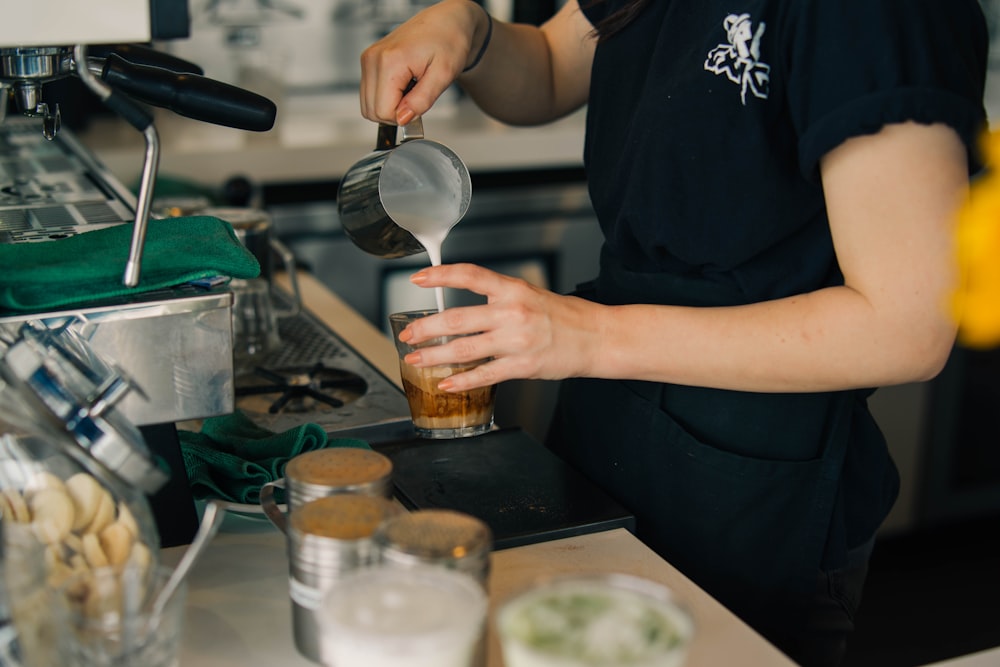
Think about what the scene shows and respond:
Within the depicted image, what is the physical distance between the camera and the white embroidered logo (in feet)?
3.56

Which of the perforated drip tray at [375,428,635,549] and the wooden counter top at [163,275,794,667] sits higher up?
the perforated drip tray at [375,428,635,549]

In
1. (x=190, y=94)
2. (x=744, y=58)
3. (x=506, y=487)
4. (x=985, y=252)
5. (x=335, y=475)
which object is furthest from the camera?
(x=506, y=487)

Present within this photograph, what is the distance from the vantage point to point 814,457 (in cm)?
125

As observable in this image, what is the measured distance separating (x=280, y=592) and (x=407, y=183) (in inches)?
18.2

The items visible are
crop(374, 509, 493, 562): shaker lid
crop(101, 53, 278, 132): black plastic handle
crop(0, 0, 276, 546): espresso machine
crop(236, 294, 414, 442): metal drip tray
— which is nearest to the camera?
crop(374, 509, 493, 562): shaker lid

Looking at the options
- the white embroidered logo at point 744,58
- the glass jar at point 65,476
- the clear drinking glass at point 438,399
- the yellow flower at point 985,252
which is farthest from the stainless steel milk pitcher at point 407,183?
the yellow flower at point 985,252

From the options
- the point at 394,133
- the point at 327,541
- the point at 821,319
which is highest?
the point at 394,133

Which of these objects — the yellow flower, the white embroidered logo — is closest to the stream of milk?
the white embroidered logo

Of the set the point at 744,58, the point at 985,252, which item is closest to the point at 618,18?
the point at 744,58

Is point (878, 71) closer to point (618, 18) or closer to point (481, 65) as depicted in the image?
point (618, 18)

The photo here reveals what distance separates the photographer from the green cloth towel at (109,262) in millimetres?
942

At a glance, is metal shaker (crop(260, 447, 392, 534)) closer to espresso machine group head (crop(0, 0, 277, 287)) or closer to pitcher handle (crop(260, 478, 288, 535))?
pitcher handle (crop(260, 478, 288, 535))

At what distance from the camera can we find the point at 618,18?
1.30m

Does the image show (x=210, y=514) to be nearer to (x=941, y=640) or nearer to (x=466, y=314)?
(x=466, y=314)
